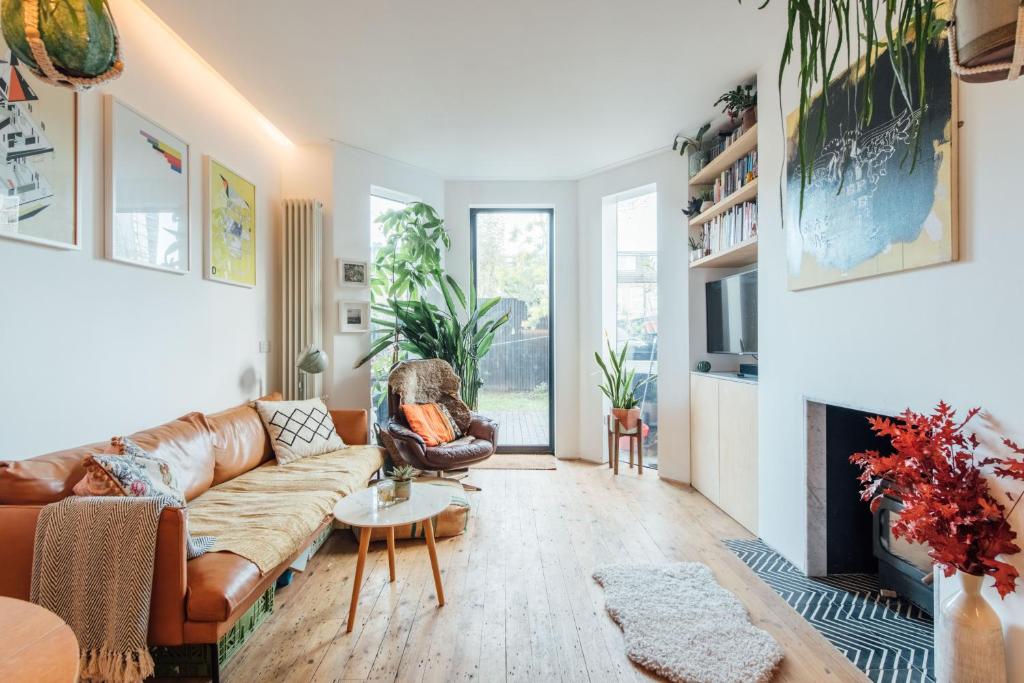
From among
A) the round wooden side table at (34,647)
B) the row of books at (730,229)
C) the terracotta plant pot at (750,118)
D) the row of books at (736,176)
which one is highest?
the terracotta plant pot at (750,118)

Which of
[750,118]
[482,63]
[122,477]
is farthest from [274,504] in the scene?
[750,118]

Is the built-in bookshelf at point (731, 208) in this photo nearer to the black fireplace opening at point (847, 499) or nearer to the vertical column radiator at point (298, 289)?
the black fireplace opening at point (847, 499)

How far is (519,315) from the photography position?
4.90 meters

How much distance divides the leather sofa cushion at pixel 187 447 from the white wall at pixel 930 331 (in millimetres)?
3067

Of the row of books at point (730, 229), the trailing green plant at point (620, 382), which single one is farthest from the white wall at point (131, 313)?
the row of books at point (730, 229)

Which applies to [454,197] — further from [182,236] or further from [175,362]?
[175,362]

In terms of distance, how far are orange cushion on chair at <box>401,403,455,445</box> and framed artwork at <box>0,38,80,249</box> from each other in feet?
7.07

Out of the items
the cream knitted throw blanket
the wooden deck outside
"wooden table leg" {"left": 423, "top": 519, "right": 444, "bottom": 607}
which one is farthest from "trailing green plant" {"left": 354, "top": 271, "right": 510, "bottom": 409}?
the cream knitted throw blanket

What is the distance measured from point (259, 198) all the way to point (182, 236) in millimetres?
989

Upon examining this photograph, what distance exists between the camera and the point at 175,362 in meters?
2.64

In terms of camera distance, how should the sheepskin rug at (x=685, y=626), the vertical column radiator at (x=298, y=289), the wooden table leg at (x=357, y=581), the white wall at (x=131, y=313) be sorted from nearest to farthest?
the sheepskin rug at (x=685, y=626) → the white wall at (x=131, y=313) → the wooden table leg at (x=357, y=581) → the vertical column radiator at (x=298, y=289)

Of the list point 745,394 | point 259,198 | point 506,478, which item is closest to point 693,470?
point 745,394

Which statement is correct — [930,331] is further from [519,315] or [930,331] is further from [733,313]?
[519,315]

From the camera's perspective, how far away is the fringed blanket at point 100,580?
1.48 metres
